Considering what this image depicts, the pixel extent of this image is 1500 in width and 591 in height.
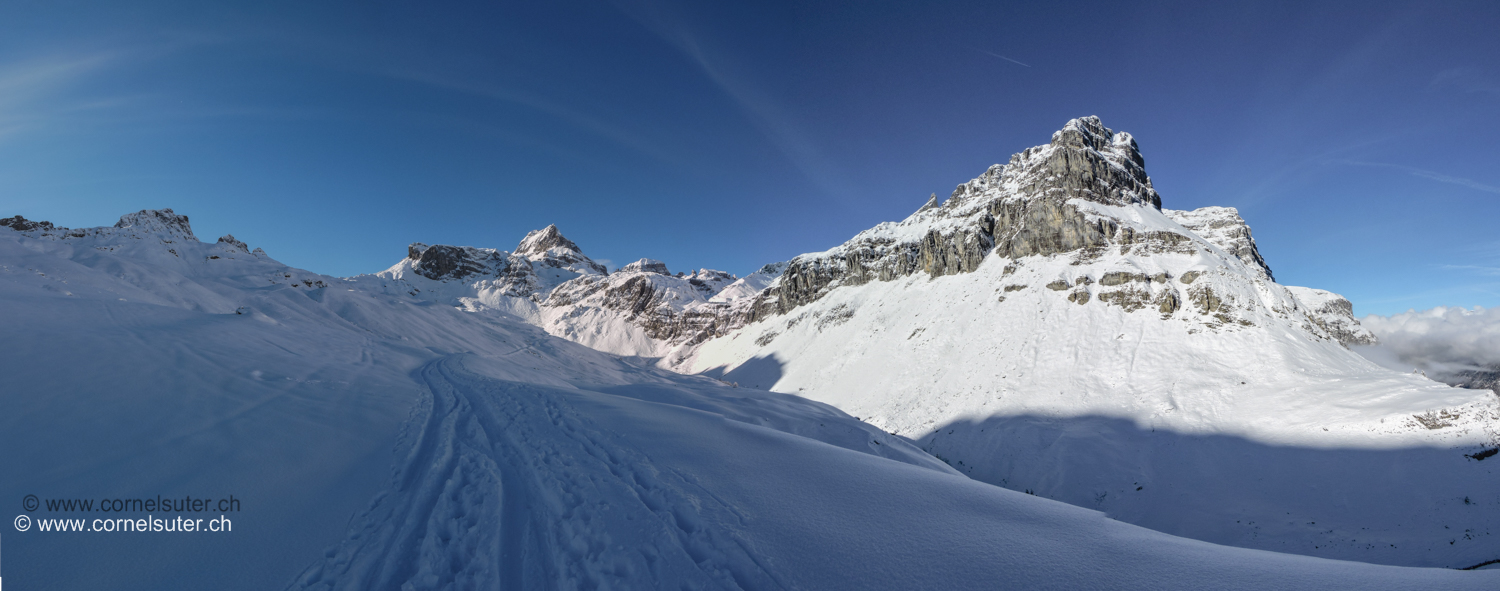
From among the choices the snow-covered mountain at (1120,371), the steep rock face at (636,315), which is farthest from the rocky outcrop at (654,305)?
the snow-covered mountain at (1120,371)

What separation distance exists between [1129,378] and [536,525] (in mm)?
45228

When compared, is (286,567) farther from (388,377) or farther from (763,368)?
(763,368)

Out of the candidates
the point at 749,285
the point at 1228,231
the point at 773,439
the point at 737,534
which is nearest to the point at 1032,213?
the point at 1228,231

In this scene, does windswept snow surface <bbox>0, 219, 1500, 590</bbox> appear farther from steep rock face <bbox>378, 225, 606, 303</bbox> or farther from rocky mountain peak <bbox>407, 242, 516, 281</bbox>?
rocky mountain peak <bbox>407, 242, 516, 281</bbox>

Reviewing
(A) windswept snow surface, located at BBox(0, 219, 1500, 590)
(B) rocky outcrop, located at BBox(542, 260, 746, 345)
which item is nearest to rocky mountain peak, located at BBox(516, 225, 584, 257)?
(B) rocky outcrop, located at BBox(542, 260, 746, 345)

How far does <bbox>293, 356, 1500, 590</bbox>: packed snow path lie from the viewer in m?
4.41

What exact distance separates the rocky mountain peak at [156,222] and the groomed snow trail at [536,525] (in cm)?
9596

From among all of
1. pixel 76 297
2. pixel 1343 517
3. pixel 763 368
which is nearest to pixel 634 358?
pixel 763 368

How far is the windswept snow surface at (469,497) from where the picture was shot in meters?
4.36

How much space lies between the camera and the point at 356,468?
6.48 meters

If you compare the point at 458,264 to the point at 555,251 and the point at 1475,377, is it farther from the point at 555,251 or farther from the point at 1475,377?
the point at 1475,377

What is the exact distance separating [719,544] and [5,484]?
6891 mm

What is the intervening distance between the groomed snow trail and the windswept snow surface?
3 cm

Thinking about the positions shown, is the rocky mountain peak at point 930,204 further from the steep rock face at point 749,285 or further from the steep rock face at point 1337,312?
the steep rock face at point 1337,312
